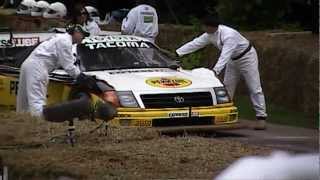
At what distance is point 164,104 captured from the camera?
36.9ft

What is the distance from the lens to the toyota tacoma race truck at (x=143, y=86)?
437 inches

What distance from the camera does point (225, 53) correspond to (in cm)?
1260

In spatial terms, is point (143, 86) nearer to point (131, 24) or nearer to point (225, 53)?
A: point (225, 53)

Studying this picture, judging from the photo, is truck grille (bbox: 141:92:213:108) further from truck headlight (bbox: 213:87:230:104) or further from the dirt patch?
the dirt patch

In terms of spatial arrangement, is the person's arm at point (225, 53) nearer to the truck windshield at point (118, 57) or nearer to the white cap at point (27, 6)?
the truck windshield at point (118, 57)

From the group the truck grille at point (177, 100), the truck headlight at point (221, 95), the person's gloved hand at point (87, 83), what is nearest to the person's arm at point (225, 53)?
the truck headlight at point (221, 95)

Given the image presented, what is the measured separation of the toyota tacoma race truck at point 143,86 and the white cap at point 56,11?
68.5 feet

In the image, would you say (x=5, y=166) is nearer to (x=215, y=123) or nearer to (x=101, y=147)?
(x=101, y=147)

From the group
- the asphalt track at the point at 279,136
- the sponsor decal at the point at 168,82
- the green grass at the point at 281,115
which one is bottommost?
the green grass at the point at 281,115

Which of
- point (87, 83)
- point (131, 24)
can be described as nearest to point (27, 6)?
point (131, 24)

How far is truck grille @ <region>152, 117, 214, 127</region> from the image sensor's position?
11155 millimetres

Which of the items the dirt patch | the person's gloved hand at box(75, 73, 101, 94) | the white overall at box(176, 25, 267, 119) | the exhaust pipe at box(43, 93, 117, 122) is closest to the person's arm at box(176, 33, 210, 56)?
the white overall at box(176, 25, 267, 119)

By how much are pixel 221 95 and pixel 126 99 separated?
1.39 metres

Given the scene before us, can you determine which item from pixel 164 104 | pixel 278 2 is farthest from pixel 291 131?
pixel 278 2
